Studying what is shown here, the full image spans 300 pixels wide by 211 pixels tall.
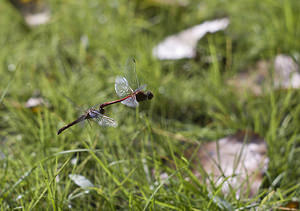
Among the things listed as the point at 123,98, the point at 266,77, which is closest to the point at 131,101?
the point at 123,98

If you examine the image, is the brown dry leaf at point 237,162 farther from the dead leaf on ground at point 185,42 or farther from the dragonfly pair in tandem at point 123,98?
the dead leaf on ground at point 185,42

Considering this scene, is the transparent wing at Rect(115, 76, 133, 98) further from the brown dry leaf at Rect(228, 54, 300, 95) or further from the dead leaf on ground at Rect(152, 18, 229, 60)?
the dead leaf on ground at Rect(152, 18, 229, 60)

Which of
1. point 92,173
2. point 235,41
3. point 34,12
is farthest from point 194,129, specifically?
point 34,12

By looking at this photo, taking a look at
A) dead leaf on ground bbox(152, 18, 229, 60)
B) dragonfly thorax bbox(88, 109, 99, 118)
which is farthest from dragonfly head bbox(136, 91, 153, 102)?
dead leaf on ground bbox(152, 18, 229, 60)

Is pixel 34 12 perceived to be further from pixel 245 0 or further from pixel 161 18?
pixel 245 0

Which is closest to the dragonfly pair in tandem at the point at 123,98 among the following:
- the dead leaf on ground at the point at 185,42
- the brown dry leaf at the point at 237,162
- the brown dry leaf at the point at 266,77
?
the brown dry leaf at the point at 237,162

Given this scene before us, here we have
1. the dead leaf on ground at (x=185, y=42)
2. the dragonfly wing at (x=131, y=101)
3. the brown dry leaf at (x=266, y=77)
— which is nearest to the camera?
the dragonfly wing at (x=131, y=101)

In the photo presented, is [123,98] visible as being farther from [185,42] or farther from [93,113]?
[185,42]
